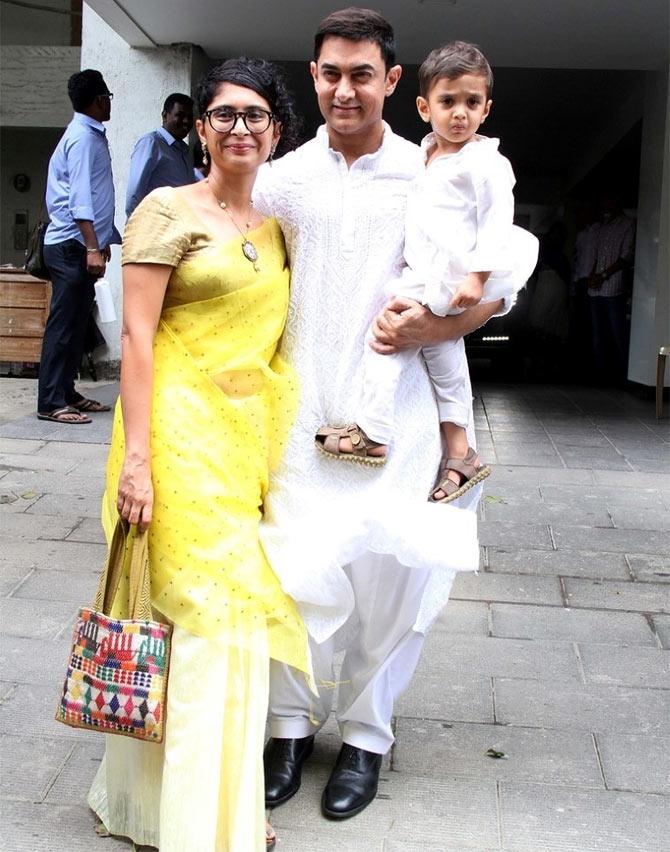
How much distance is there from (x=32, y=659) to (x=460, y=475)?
181cm

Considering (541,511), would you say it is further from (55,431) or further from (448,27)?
(448,27)

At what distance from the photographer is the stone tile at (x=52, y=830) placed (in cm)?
261

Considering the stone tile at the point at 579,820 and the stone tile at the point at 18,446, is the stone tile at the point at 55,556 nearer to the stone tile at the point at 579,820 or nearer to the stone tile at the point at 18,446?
the stone tile at the point at 18,446

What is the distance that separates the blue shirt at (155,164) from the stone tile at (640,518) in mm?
3673

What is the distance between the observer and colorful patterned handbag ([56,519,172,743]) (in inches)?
91.4

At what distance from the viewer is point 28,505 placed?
18.4 feet

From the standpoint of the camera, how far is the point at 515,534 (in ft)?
17.5

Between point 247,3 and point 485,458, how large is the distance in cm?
394

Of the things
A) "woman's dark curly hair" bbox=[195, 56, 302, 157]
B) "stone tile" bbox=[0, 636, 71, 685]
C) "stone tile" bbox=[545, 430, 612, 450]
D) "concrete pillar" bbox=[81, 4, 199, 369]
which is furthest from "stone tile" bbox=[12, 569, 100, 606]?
"concrete pillar" bbox=[81, 4, 199, 369]

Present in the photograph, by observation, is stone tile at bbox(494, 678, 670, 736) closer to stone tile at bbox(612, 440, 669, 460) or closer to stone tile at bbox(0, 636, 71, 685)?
stone tile at bbox(0, 636, 71, 685)

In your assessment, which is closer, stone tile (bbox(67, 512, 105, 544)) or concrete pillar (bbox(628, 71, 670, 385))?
stone tile (bbox(67, 512, 105, 544))

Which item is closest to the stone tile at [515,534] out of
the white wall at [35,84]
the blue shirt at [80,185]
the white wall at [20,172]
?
the blue shirt at [80,185]

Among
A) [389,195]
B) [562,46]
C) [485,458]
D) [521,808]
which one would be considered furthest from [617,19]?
[521,808]

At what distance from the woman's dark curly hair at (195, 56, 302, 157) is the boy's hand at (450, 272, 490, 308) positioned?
63cm
